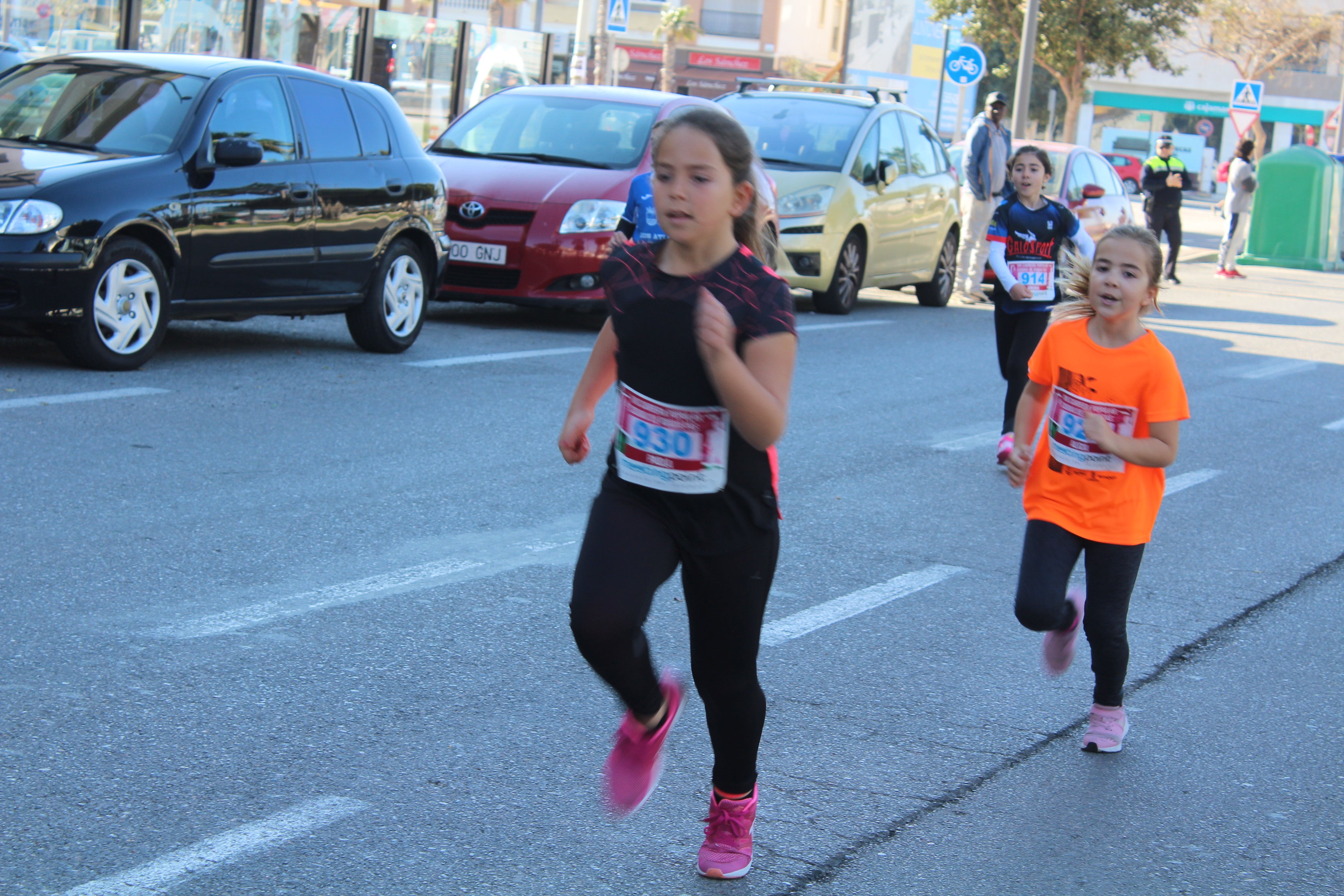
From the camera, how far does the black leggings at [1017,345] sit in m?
7.98

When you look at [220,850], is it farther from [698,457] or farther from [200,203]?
[200,203]

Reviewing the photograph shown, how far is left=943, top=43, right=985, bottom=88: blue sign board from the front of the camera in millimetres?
23266

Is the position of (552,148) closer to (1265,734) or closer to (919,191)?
(919,191)

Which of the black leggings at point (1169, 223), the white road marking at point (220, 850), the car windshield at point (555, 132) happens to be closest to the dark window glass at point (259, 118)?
the car windshield at point (555, 132)

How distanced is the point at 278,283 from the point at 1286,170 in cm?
2181

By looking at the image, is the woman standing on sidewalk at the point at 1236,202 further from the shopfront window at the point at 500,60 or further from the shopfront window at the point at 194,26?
the shopfront window at the point at 194,26

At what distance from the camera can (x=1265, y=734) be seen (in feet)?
14.4

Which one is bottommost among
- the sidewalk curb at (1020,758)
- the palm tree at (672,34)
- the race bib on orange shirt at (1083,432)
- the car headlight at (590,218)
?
the sidewalk curb at (1020,758)

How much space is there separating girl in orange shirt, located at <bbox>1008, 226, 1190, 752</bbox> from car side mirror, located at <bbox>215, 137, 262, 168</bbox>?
5788mm

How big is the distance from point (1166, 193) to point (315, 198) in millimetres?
15333

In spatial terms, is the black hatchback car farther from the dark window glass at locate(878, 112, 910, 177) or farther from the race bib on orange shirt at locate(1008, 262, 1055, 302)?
the dark window glass at locate(878, 112, 910, 177)

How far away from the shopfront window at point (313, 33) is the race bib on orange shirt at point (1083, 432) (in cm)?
1575

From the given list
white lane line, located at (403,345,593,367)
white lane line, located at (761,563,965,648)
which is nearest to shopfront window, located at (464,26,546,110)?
white lane line, located at (403,345,593,367)

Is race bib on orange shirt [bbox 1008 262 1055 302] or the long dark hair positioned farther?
race bib on orange shirt [bbox 1008 262 1055 302]
